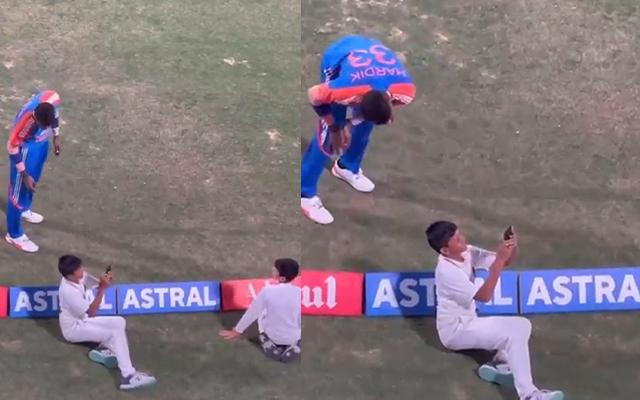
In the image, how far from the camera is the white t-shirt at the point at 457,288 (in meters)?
2.96

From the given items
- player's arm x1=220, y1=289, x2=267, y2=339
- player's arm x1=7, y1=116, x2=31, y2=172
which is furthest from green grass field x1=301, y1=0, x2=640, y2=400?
player's arm x1=7, y1=116, x2=31, y2=172

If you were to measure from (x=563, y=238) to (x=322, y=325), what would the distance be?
Result: 0.92 meters

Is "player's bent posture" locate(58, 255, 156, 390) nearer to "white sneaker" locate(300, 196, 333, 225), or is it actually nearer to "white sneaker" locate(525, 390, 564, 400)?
"white sneaker" locate(300, 196, 333, 225)

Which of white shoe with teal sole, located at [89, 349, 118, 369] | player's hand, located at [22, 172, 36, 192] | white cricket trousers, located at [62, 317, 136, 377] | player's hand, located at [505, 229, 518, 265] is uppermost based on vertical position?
player's hand, located at [22, 172, 36, 192]

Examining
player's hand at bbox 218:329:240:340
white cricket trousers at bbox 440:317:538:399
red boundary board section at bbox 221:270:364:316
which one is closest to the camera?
white cricket trousers at bbox 440:317:538:399

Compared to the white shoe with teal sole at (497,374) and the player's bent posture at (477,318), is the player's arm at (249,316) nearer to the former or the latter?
the player's bent posture at (477,318)

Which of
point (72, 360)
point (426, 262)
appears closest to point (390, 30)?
point (426, 262)

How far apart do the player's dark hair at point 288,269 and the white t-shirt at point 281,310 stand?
30mm

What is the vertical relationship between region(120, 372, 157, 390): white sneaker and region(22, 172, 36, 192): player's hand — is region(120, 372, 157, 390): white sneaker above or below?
below

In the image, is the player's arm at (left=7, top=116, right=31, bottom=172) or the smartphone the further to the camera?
the player's arm at (left=7, top=116, right=31, bottom=172)

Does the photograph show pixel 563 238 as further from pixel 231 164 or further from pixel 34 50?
pixel 34 50

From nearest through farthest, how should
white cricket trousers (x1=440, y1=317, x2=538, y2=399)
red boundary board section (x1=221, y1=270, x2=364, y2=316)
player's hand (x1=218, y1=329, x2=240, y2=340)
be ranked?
white cricket trousers (x1=440, y1=317, x2=538, y2=399) → red boundary board section (x1=221, y1=270, x2=364, y2=316) → player's hand (x1=218, y1=329, x2=240, y2=340)

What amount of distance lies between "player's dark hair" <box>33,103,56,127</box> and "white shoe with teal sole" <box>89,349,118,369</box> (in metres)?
0.87

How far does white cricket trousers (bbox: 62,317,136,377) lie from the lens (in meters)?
3.12
